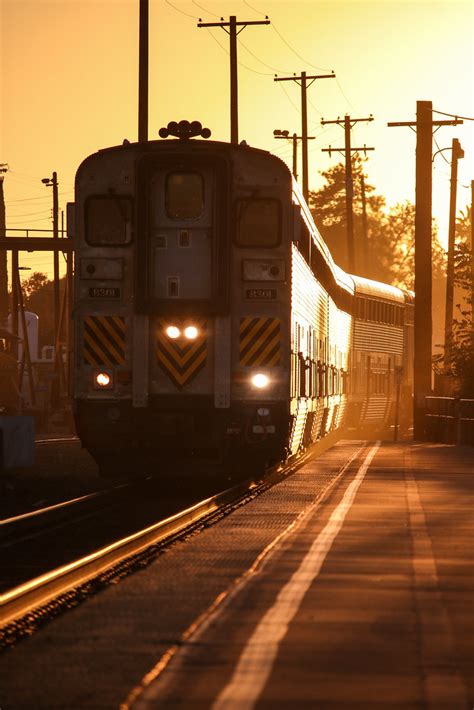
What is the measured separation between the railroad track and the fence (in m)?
19.0

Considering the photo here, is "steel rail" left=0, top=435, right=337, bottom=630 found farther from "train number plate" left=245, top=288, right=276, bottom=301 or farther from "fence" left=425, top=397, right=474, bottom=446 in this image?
"fence" left=425, top=397, right=474, bottom=446

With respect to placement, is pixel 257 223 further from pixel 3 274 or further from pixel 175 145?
pixel 3 274

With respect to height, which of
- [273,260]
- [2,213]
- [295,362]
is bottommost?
[295,362]

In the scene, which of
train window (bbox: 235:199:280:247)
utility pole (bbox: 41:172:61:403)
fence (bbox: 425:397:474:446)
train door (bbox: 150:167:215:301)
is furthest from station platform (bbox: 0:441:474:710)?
utility pole (bbox: 41:172:61:403)

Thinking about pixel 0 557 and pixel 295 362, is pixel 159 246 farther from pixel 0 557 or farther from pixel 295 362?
pixel 0 557

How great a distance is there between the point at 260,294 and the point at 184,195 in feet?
5.39

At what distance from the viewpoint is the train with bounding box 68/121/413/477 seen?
19.4 metres

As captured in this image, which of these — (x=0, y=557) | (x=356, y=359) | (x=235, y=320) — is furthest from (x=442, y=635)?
(x=356, y=359)

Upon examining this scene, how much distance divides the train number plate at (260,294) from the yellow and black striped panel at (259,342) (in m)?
0.27

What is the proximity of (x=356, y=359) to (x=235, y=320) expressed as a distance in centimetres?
2320

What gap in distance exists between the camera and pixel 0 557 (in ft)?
44.8

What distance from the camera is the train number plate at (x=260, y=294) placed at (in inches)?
773

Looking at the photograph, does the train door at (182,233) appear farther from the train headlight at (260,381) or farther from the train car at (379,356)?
the train car at (379,356)

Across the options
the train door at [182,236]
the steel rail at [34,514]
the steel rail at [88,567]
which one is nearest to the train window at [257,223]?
the train door at [182,236]
